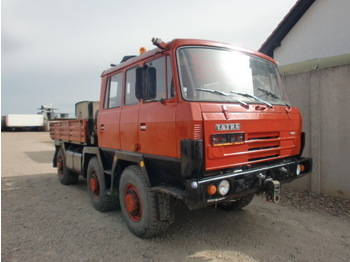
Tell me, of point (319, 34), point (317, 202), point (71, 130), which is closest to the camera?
point (317, 202)

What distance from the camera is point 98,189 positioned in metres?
4.86

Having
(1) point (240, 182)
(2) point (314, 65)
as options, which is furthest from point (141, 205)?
(2) point (314, 65)

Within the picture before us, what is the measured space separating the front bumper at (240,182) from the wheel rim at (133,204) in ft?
3.58

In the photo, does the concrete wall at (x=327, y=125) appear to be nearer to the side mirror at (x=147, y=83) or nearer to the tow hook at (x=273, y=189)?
the tow hook at (x=273, y=189)

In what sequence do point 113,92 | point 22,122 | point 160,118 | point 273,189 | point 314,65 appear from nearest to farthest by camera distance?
point 273,189, point 160,118, point 113,92, point 314,65, point 22,122

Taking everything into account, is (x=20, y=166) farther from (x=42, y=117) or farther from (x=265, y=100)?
(x=42, y=117)

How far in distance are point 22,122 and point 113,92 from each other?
31613mm

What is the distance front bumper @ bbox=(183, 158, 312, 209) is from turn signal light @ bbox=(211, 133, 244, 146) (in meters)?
0.34

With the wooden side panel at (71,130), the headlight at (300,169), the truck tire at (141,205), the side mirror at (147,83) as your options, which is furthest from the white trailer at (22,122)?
the headlight at (300,169)

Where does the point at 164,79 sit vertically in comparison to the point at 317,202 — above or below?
above

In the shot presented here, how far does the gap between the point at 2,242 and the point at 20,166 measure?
23.3 ft

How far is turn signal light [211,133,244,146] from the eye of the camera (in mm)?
2833

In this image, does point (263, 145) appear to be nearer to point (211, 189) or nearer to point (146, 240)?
point (211, 189)

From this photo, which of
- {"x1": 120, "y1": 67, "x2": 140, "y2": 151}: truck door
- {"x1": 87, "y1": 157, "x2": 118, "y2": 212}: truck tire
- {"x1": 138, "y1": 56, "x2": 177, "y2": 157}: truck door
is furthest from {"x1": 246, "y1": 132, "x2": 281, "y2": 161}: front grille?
{"x1": 87, "y1": 157, "x2": 118, "y2": 212}: truck tire
